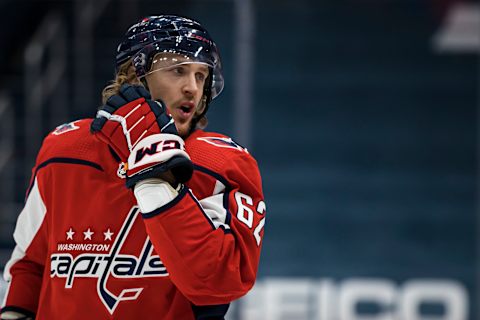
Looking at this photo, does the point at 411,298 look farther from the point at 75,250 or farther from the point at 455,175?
the point at 75,250

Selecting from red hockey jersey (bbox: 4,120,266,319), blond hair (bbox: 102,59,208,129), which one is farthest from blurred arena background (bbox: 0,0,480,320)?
red hockey jersey (bbox: 4,120,266,319)

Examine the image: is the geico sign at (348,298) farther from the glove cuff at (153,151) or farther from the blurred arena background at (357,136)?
the glove cuff at (153,151)

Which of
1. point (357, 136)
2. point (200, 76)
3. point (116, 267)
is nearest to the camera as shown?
point (116, 267)

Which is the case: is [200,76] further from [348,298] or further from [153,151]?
[348,298]

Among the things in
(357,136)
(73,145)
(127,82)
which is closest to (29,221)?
(73,145)

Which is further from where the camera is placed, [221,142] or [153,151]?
[221,142]

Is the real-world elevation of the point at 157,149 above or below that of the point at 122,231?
above

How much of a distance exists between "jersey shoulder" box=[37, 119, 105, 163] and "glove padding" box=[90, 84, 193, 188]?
66mm

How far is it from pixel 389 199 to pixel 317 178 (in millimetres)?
381

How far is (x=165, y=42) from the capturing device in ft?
4.58

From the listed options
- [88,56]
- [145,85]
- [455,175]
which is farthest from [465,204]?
[145,85]

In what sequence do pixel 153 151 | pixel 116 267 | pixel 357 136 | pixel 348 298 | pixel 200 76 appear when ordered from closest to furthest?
pixel 153 151 → pixel 116 267 → pixel 200 76 → pixel 348 298 → pixel 357 136

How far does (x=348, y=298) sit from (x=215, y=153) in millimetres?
3335

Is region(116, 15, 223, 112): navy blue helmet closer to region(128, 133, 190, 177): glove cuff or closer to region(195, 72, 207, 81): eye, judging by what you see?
region(195, 72, 207, 81): eye
